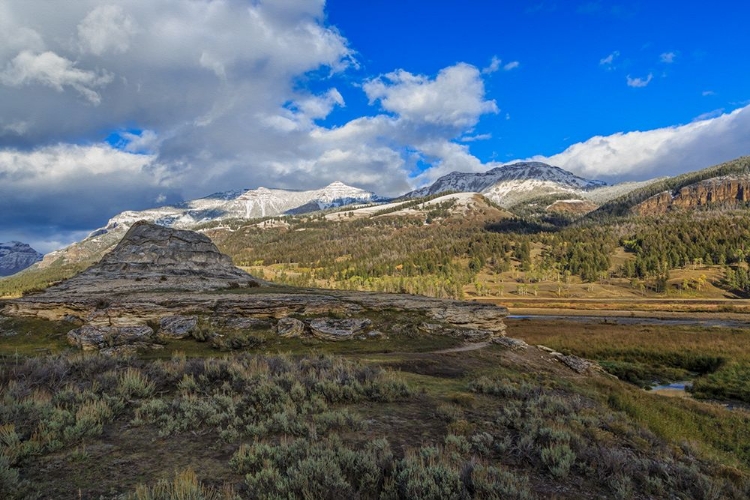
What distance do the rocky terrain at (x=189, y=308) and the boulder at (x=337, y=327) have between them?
81mm

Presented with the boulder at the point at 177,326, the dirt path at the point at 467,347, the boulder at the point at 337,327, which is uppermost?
the boulder at the point at 177,326

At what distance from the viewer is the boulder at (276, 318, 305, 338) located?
2942cm

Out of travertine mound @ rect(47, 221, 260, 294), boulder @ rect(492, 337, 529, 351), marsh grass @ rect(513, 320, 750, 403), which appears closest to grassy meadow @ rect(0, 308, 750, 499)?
boulder @ rect(492, 337, 529, 351)

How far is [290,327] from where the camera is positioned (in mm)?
29844

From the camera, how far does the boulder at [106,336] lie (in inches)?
997

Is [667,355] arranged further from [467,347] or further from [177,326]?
[177,326]

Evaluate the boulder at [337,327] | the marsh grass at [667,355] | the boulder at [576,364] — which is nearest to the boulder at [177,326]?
the boulder at [337,327]

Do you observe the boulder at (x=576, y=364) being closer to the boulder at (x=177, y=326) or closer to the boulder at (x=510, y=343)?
the boulder at (x=510, y=343)

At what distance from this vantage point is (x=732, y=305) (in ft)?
347

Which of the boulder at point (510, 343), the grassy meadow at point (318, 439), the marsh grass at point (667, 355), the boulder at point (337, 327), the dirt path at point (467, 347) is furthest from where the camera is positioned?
the boulder at point (510, 343)

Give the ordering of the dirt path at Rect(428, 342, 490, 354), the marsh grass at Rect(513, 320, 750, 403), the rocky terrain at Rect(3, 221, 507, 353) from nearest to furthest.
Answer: the rocky terrain at Rect(3, 221, 507, 353)
the dirt path at Rect(428, 342, 490, 354)
the marsh grass at Rect(513, 320, 750, 403)

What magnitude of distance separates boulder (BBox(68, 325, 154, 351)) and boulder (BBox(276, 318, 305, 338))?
892cm

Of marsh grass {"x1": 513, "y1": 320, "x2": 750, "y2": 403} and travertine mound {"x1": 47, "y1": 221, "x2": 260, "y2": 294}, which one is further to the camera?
travertine mound {"x1": 47, "y1": 221, "x2": 260, "y2": 294}

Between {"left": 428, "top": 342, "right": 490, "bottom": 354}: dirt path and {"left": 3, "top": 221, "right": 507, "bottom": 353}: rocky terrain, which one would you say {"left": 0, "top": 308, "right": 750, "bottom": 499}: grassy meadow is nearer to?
{"left": 428, "top": 342, "right": 490, "bottom": 354}: dirt path
